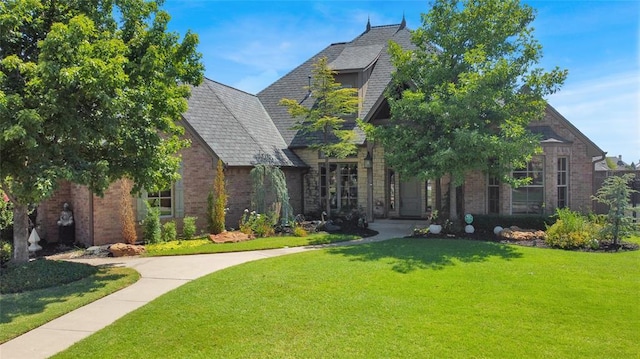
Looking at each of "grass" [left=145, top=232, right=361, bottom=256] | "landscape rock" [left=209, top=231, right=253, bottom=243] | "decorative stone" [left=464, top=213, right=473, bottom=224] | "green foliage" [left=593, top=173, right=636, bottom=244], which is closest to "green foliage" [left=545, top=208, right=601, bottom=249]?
"green foliage" [left=593, top=173, right=636, bottom=244]

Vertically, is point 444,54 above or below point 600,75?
above

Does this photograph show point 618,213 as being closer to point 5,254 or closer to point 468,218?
point 468,218

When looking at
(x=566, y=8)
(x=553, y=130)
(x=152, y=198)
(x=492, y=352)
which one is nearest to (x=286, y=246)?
(x=152, y=198)

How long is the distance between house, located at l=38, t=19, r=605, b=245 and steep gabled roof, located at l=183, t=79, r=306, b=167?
0.05 m

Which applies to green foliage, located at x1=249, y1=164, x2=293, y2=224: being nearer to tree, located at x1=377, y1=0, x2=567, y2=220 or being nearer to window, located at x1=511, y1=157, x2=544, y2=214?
tree, located at x1=377, y1=0, x2=567, y2=220

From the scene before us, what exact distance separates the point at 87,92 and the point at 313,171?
41.7ft

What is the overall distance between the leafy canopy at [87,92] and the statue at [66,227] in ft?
16.0

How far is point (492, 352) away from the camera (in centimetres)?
496

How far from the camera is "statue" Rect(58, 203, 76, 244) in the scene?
43.3ft

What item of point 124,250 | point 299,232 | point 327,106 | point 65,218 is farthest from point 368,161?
point 65,218

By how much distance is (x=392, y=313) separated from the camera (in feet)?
20.4

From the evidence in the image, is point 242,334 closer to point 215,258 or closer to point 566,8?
point 215,258

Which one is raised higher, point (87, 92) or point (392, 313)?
point (87, 92)

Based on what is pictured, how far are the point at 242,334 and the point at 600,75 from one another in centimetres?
A: 1317
